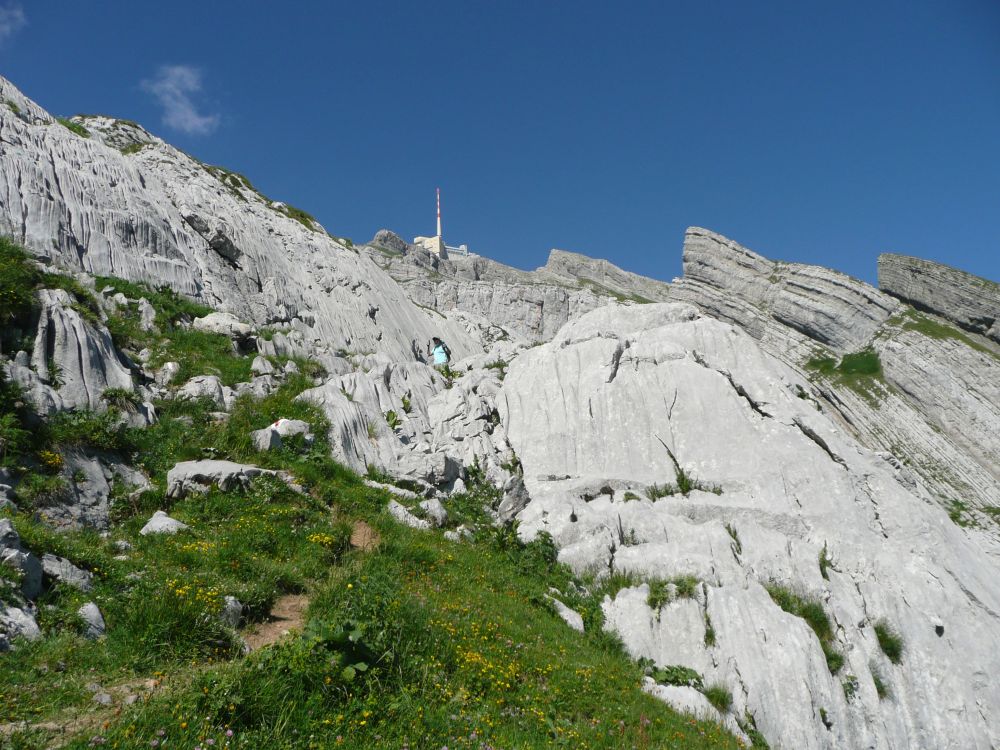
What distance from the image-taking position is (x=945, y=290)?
228ft

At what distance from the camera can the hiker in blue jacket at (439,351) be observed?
125ft

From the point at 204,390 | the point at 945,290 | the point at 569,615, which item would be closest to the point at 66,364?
the point at 204,390

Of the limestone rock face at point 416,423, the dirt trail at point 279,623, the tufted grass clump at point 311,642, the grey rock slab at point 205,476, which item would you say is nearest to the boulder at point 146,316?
the limestone rock face at point 416,423

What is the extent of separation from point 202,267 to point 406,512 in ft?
74.4

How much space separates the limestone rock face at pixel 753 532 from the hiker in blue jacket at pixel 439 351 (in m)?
12.1

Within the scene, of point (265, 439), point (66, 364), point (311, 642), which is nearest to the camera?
point (311, 642)

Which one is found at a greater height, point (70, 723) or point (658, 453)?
point (658, 453)

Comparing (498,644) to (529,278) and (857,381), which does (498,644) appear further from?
(529,278)

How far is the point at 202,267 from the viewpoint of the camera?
3072cm

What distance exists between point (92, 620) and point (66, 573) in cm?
120

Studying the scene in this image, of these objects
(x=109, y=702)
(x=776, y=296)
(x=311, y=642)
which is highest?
(x=776, y=296)

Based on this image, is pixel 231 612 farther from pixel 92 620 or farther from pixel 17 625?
pixel 17 625

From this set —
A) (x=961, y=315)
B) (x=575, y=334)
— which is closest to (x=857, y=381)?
(x=961, y=315)

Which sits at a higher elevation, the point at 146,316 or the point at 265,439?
the point at 146,316
